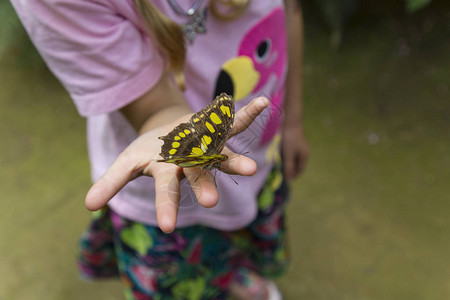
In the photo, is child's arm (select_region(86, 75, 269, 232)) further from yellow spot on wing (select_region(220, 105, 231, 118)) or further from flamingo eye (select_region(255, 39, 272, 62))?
flamingo eye (select_region(255, 39, 272, 62))

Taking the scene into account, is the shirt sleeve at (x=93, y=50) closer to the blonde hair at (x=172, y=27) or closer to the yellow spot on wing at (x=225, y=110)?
the blonde hair at (x=172, y=27)

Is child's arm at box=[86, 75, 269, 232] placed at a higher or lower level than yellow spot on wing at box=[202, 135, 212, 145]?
lower

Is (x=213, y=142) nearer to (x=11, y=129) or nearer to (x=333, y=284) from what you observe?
(x=333, y=284)

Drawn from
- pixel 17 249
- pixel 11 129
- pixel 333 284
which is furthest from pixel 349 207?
pixel 11 129

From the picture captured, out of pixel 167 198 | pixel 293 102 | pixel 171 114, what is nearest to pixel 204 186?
pixel 167 198

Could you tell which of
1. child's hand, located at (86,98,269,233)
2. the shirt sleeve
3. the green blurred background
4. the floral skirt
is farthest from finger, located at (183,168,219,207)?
the green blurred background

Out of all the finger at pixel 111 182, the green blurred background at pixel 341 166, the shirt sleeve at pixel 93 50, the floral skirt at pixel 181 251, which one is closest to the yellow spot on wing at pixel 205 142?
the finger at pixel 111 182

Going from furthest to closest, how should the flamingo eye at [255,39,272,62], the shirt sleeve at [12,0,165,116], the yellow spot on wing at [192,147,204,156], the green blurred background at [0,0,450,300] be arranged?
the green blurred background at [0,0,450,300] → the flamingo eye at [255,39,272,62] → the shirt sleeve at [12,0,165,116] → the yellow spot on wing at [192,147,204,156]
